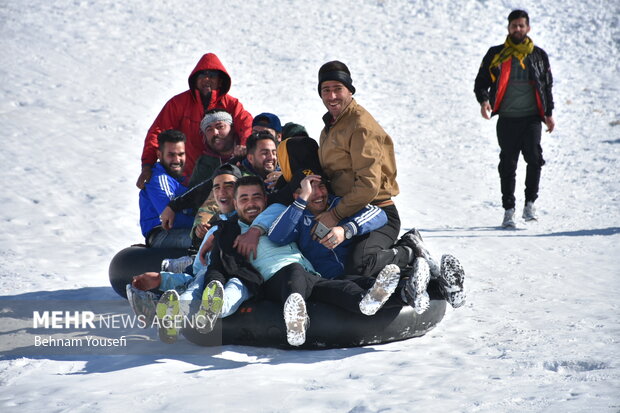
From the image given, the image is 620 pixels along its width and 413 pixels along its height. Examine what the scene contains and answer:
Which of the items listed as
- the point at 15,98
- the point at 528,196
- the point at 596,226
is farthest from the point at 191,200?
the point at 15,98

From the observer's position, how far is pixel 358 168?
4137 mm

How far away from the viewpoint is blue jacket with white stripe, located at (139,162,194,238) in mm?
5422

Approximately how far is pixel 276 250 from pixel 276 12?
13033mm

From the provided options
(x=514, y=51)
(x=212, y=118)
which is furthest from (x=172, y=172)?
(x=514, y=51)

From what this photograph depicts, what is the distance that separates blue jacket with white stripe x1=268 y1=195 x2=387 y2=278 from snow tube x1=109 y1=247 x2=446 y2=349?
42 centimetres

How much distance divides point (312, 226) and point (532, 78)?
3.91 meters

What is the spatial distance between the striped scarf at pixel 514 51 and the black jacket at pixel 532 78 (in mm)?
43

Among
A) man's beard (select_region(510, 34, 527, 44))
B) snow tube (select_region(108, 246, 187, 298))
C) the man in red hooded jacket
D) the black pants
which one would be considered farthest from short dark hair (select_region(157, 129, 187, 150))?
man's beard (select_region(510, 34, 527, 44))

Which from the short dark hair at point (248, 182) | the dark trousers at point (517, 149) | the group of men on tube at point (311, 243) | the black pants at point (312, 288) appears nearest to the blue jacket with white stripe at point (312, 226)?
the group of men on tube at point (311, 243)

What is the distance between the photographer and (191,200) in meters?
5.22

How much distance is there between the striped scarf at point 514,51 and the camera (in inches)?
279

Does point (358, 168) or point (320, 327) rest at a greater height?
point (358, 168)

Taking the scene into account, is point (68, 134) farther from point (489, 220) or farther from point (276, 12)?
point (276, 12)

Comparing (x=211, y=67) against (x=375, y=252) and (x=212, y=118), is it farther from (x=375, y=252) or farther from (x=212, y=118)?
(x=375, y=252)
